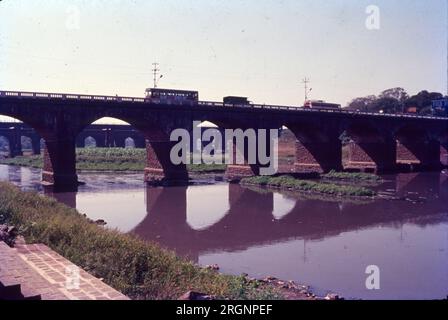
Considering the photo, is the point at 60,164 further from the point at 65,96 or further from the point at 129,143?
the point at 129,143

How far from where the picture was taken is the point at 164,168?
35750mm

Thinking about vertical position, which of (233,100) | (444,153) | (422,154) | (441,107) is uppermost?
(441,107)

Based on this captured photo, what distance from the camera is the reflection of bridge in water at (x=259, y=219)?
17.2m

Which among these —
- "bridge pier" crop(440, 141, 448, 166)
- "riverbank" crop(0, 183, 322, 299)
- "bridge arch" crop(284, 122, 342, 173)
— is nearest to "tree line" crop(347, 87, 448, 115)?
"bridge pier" crop(440, 141, 448, 166)

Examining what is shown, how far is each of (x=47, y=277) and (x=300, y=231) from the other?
13.4m

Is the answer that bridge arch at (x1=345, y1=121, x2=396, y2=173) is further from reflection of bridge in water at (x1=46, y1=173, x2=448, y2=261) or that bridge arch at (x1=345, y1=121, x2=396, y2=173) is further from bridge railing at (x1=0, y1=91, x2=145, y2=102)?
bridge railing at (x1=0, y1=91, x2=145, y2=102)

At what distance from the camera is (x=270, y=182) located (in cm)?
3666

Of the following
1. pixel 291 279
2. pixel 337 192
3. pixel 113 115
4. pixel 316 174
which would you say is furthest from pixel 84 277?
pixel 316 174

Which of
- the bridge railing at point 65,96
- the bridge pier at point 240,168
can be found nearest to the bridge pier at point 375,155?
the bridge pier at point 240,168

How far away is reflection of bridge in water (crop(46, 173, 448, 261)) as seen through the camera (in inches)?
678

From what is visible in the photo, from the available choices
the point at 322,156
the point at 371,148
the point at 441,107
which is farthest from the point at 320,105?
the point at 441,107

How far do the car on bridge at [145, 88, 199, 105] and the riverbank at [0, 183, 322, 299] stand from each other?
82.0ft
